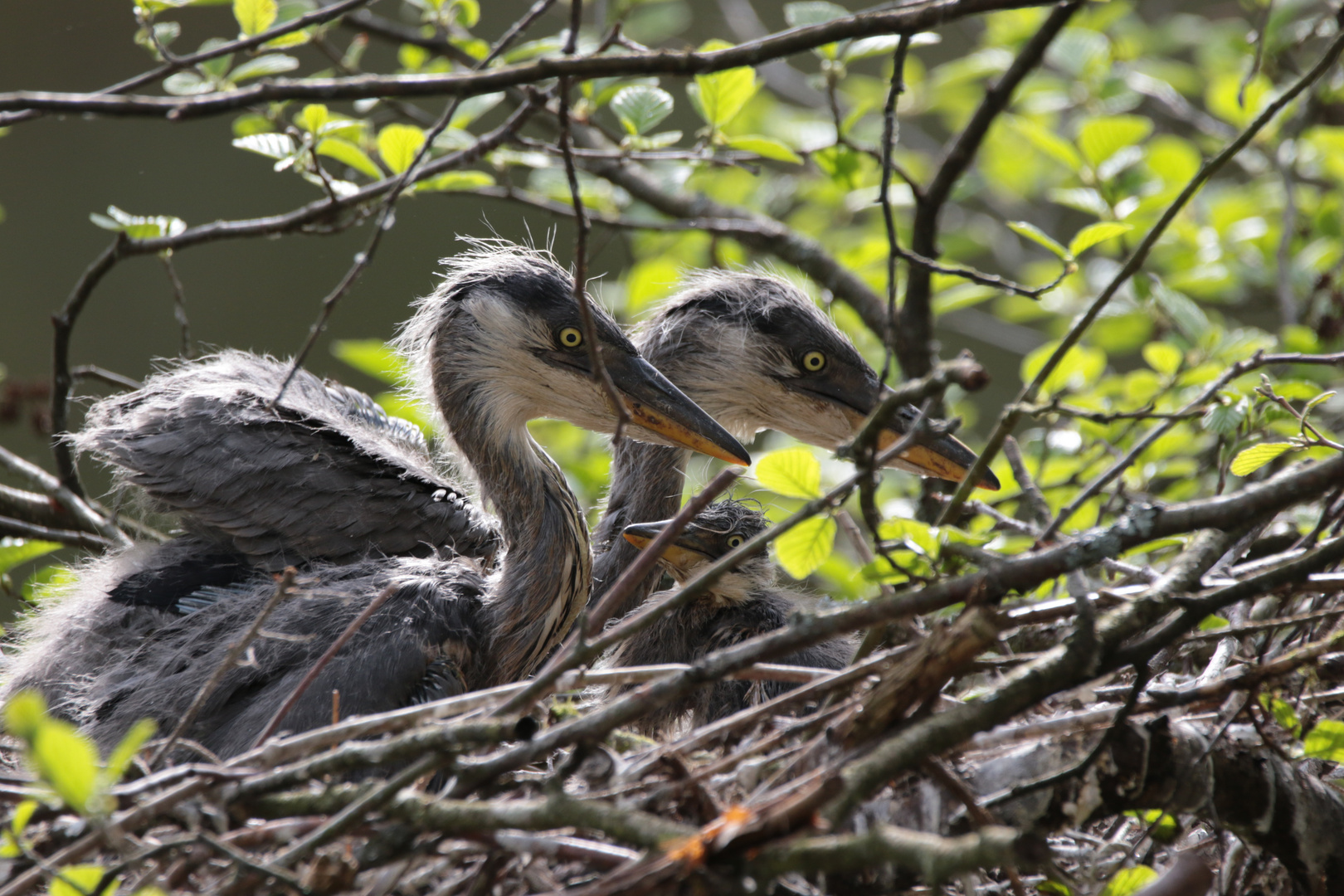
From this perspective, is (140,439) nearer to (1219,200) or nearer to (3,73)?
(1219,200)

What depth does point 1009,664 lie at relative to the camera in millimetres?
1507

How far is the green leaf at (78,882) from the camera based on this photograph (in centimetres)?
111

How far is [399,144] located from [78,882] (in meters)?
1.38

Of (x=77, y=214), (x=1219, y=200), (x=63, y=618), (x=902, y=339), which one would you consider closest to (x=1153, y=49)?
(x=1219, y=200)

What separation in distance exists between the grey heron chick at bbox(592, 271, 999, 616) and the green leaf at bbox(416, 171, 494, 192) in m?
0.52

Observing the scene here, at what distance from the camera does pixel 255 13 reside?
1.97 metres

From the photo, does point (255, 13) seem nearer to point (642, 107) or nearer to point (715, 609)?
point (642, 107)

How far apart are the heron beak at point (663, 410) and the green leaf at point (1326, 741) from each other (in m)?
1.01

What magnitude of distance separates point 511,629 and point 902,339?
3.28 feet

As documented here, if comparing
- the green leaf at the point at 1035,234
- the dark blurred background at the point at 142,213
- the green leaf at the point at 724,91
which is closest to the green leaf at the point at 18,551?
the green leaf at the point at 724,91

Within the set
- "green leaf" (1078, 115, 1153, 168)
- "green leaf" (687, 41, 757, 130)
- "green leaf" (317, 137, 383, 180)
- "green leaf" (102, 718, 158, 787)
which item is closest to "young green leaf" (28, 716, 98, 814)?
"green leaf" (102, 718, 158, 787)

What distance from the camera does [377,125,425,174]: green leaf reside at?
213 cm

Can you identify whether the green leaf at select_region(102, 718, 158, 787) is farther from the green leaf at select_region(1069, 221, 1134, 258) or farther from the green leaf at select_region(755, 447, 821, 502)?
the green leaf at select_region(1069, 221, 1134, 258)

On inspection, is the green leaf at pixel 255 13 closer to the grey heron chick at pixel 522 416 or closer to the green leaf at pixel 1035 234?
the grey heron chick at pixel 522 416
